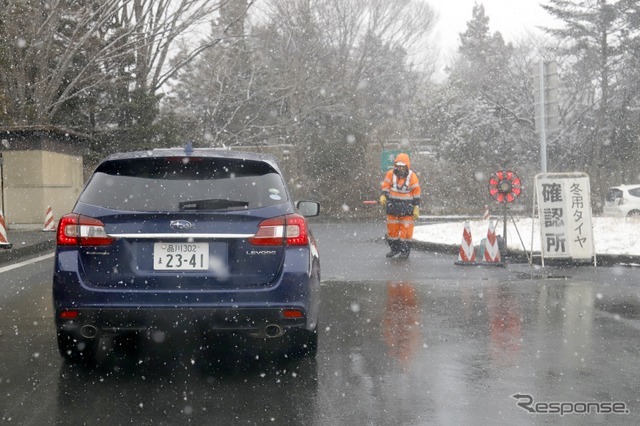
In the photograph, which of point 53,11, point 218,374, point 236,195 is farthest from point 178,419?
point 53,11

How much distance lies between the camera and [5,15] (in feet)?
85.2

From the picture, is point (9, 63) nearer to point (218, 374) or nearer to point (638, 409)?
point (218, 374)

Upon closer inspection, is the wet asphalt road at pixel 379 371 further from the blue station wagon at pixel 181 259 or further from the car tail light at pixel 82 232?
the car tail light at pixel 82 232

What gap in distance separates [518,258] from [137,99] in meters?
21.7

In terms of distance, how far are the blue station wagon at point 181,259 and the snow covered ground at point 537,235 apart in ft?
28.0

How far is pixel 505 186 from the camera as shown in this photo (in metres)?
14.0

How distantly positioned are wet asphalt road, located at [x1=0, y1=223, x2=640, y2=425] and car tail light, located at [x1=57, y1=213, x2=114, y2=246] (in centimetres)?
93

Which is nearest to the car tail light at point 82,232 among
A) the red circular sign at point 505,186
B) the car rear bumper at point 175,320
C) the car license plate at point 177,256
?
the car license plate at point 177,256

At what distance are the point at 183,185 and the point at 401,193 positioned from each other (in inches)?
372

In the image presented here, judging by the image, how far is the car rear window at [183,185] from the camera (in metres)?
5.44

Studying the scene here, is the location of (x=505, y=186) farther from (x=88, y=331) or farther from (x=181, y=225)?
(x=88, y=331)

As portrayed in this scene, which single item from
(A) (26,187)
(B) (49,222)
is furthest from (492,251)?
(A) (26,187)

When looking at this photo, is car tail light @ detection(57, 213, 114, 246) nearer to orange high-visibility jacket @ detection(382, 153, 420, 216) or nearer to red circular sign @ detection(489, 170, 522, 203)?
orange high-visibility jacket @ detection(382, 153, 420, 216)

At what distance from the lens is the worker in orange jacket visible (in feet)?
47.6
